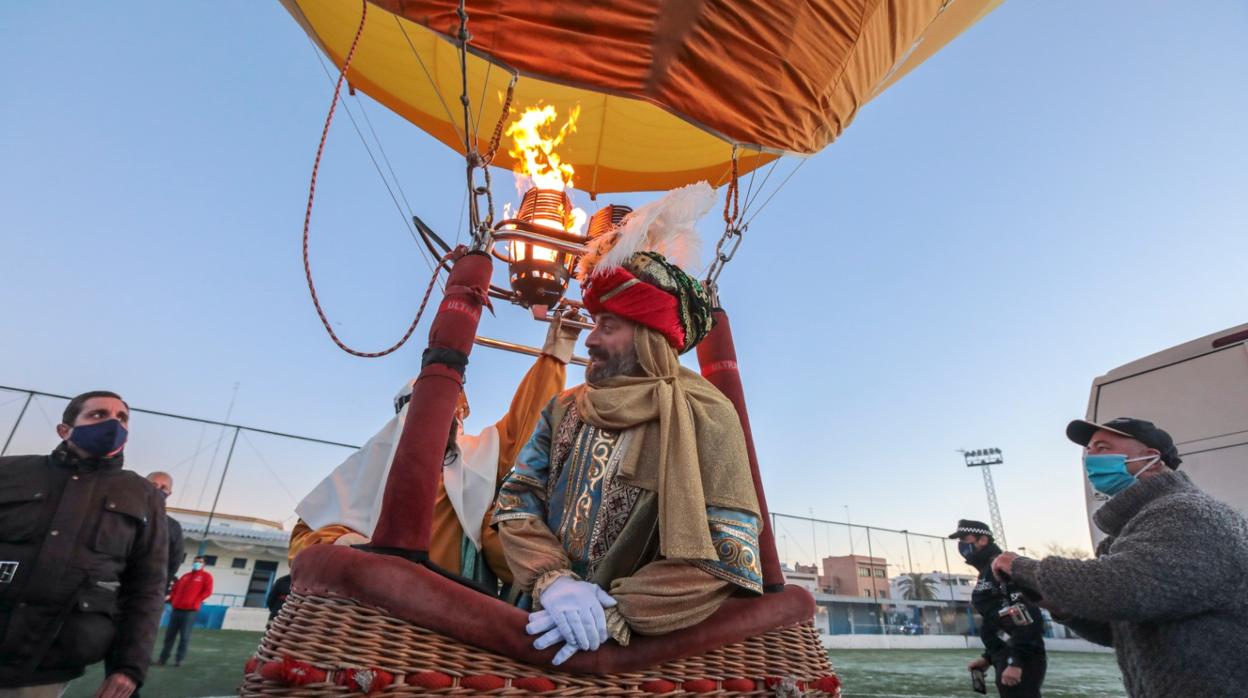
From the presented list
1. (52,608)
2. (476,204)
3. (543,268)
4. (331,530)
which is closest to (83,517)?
(52,608)

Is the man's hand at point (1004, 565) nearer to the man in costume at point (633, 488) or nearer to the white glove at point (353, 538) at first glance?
the man in costume at point (633, 488)

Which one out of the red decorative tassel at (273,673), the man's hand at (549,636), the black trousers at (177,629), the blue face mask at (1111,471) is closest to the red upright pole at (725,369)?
the man's hand at (549,636)

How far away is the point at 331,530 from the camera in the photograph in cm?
205

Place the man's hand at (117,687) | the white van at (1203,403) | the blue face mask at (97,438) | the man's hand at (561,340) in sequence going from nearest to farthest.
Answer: the man's hand at (117,687)
the blue face mask at (97,438)
the man's hand at (561,340)
the white van at (1203,403)

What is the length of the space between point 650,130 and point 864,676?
927 cm

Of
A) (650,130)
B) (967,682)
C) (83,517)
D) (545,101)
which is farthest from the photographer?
(967,682)

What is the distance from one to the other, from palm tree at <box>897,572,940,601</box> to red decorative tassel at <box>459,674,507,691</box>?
24.3 metres

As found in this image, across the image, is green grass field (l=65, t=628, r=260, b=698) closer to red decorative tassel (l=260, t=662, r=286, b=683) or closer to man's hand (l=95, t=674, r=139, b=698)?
man's hand (l=95, t=674, r=139, b=698)

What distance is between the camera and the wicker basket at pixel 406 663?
3.57 feet

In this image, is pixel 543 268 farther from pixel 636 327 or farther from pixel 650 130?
pixel 650 130

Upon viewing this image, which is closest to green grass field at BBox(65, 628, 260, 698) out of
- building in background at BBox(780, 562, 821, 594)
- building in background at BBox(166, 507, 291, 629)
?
building in background at BBox(166, 507, 291, 629)

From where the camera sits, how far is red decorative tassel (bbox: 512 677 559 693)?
1.17 meters

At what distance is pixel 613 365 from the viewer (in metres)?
1.77

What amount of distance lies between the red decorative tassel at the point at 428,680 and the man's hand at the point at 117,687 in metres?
1.83
